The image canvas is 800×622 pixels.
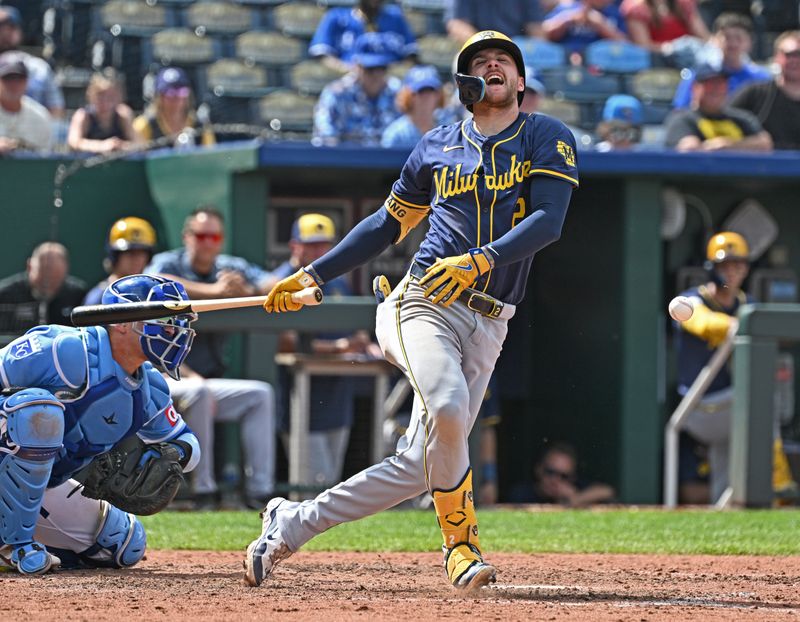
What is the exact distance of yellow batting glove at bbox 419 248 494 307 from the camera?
4770 mm

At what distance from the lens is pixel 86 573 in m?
5.54

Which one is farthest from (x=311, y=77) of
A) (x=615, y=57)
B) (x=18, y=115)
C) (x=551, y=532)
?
(x=551, y=532)

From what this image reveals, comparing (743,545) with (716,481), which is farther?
(716,481)

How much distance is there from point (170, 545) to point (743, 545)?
256cm

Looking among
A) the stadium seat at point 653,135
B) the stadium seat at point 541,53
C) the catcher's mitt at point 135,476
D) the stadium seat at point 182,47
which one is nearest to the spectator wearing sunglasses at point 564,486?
the stadium seat at point 653,135

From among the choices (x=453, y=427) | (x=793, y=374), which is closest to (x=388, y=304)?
(x=453, y=427)

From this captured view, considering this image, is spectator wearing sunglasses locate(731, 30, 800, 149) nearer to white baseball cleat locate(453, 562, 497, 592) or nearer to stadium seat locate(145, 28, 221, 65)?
stadium seat locate(145, 28, 221, 65)

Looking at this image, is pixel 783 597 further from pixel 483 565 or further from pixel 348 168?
pixel 348 168

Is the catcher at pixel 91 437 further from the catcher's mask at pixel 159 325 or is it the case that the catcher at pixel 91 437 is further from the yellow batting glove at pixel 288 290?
the yellow batting glove at pixel 288 290

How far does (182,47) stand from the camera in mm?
12500

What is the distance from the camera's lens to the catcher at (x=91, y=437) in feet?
17.3

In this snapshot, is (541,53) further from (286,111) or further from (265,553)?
(265,553)

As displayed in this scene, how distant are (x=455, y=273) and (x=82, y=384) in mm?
1433

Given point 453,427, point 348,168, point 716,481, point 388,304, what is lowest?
point 716,481
